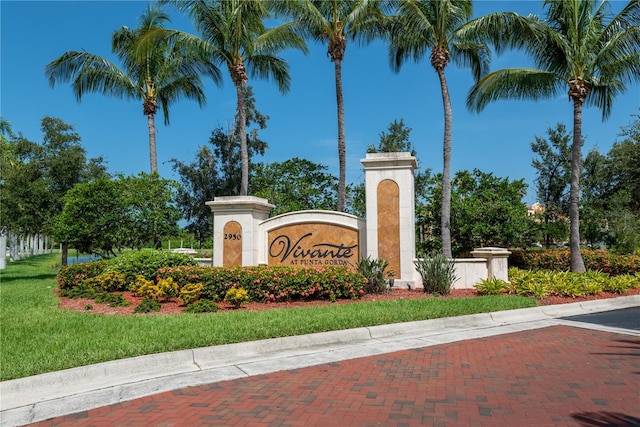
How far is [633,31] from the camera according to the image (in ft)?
47.0

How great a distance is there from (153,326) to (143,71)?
1572 cm

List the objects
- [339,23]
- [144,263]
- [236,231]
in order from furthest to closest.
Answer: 1. [339,23]
2. [236,231]
3. [144,263]

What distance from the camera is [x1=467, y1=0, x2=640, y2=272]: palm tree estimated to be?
1478 cm

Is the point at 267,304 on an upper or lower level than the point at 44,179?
lower

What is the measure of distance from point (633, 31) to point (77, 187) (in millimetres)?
19067

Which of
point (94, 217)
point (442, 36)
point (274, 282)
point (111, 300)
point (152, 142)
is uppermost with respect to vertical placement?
point (442, 36)

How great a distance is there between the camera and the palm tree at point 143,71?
63.8 feet

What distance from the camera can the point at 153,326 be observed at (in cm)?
778

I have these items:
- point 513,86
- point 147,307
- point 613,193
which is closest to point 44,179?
point 147,307

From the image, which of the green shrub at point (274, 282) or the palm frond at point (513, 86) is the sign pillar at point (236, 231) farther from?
the palm frond at point (513, 86)

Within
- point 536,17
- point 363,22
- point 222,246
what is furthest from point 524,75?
point 222,246

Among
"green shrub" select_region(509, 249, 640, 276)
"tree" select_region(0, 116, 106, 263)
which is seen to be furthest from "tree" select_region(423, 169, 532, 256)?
"tree" select_region(0, 116, 106, 263)

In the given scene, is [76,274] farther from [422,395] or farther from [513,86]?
[513,86]

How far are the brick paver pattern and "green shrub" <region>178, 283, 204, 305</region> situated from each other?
16.0ft
